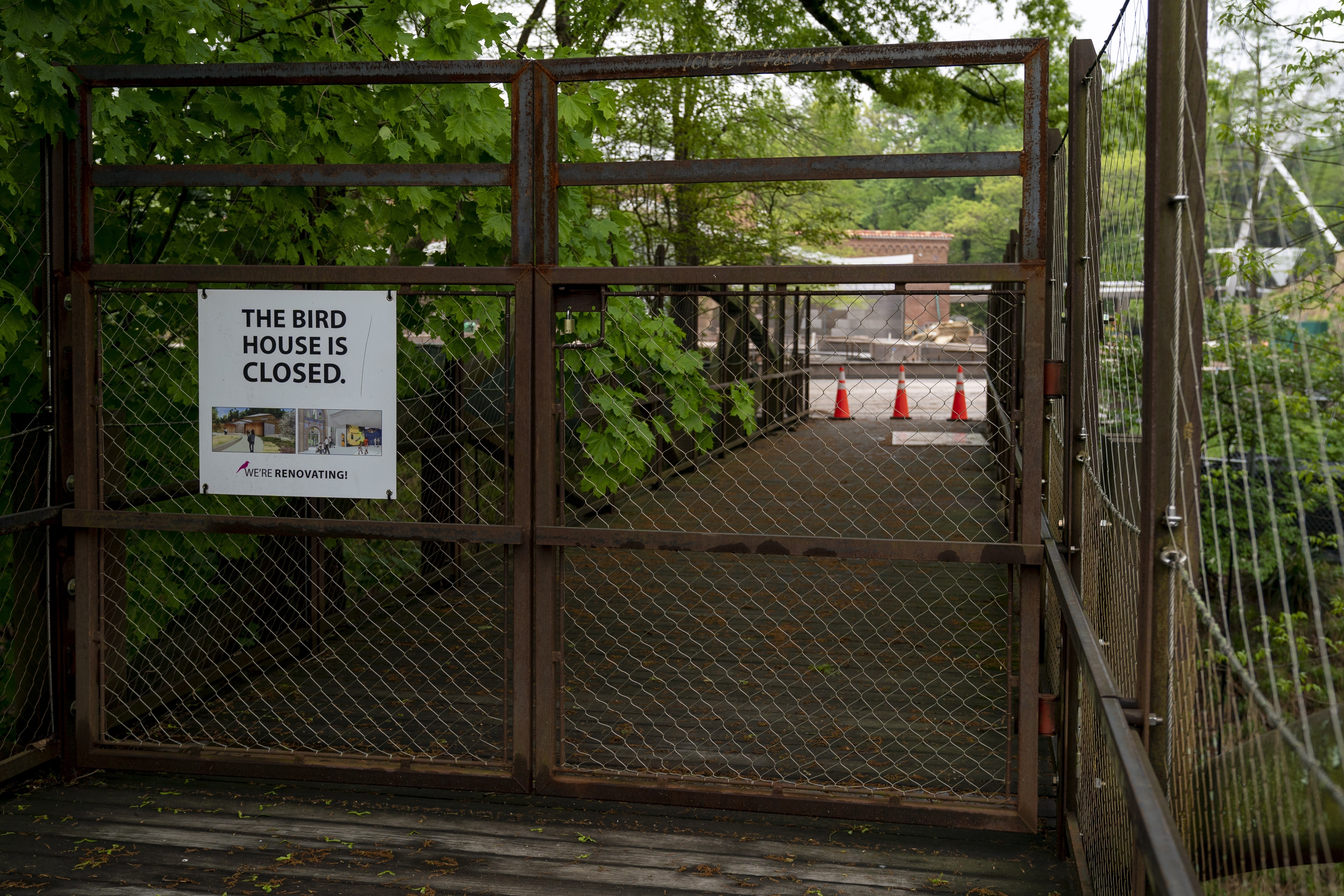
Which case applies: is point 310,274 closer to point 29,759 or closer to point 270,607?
point 29,759

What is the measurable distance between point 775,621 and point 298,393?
3278 millimetres

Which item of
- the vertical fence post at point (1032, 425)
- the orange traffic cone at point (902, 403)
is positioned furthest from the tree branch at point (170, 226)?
the vertical fence post at point (1032, 425)

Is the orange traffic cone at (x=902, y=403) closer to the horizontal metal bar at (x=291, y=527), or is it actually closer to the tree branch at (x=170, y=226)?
the horizontal metal bar at (x=291, y=527)

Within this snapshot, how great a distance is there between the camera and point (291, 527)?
3820mm

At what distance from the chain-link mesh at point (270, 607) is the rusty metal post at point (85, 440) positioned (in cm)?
5

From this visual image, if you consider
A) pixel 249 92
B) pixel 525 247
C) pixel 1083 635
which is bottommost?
pixel 1083 635

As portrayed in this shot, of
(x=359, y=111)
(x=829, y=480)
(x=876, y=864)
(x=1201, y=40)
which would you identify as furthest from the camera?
(x=829, y=480)

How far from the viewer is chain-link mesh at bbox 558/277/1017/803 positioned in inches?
162

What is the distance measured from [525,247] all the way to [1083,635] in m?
2.16

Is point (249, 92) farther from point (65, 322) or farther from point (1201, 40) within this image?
point (1201, 40)

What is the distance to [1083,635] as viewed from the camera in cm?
255

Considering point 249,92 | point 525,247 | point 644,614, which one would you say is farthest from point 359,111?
point 644,614

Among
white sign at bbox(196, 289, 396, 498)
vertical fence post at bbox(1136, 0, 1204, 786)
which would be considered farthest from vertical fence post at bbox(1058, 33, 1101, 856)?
white sign at bbox(196, 289, 396, 498)

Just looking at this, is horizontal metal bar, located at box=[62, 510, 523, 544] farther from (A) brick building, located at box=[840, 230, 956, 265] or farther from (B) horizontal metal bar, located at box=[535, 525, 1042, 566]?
(A) brick building, located at box=[840, 230, 956, 265]
